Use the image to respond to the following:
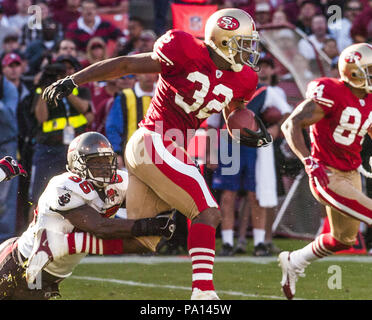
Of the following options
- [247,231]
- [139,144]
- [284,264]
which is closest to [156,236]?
[139,144]

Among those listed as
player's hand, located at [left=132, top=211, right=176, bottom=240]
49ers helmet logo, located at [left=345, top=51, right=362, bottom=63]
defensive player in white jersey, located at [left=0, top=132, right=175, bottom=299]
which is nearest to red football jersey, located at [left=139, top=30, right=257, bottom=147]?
defensive player in white jersey, located at [left=0, top=132, right=175, bottom=299]

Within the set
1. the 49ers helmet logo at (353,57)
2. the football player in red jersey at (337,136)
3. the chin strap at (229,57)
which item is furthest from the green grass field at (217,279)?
the chin strap at (229,57)

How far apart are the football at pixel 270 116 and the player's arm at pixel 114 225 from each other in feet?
11.3

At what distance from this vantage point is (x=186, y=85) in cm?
475

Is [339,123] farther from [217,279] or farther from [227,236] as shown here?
[227,236]

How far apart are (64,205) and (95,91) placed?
393cm

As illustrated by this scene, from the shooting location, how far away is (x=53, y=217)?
4855mm

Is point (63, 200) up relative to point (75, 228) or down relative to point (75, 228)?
up

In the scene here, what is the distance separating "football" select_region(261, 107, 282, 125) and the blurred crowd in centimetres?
3

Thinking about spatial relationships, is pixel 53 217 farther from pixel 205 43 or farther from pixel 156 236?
pixel 205 43

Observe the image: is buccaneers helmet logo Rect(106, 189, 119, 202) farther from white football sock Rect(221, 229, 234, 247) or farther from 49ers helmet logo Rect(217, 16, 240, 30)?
white football sock Rect(221, 229, 234, 247)

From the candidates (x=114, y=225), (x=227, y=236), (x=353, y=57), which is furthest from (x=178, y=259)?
(x=114, y=225)

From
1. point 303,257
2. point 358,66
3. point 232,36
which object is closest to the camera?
point 232,36
